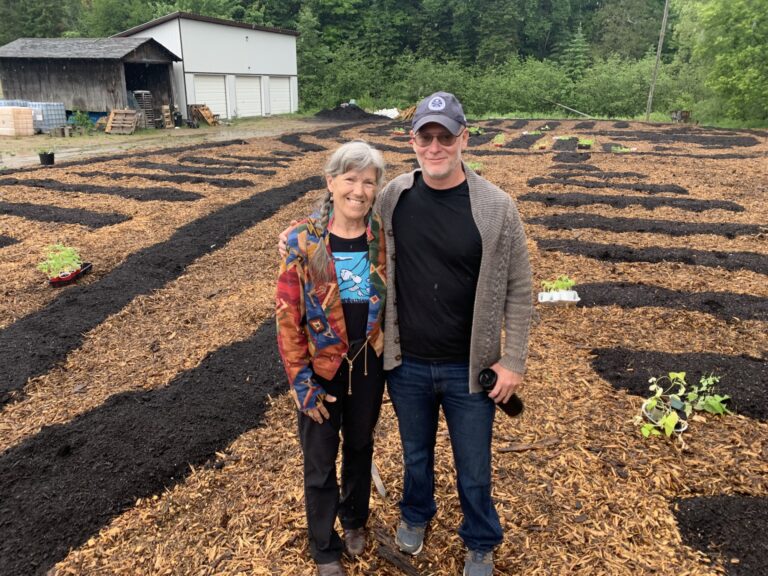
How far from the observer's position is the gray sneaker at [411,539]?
2801mm

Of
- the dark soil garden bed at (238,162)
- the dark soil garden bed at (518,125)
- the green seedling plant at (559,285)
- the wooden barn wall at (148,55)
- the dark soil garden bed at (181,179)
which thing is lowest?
the green seedling plant at (559,285)

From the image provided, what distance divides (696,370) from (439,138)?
323 centimetres

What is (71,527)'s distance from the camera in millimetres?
3080

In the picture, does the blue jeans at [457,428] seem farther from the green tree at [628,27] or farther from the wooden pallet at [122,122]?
the green tree at [628,27]

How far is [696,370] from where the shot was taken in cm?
431

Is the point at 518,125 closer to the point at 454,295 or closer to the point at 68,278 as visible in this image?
the point at 68,278

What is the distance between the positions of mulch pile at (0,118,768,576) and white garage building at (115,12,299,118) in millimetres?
23170

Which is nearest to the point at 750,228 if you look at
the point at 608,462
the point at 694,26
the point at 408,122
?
the point at 608,462

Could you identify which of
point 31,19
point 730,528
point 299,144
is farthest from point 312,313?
point 31,19

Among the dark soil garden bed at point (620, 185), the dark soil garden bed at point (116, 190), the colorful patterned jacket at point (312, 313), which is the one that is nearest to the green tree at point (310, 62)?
the dark soil garden bed at point (116, 190)

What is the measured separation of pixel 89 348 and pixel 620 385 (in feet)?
15.6

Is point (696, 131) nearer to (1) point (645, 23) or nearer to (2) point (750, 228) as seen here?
(2) point (750, 228)

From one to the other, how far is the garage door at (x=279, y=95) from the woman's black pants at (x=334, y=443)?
3588cm

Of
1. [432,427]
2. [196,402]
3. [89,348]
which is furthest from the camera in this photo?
[89,348]
